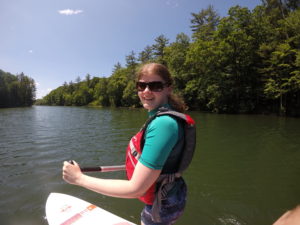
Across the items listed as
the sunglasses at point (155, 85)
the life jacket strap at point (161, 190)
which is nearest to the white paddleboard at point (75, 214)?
the life jacket strap at point (161, 190)

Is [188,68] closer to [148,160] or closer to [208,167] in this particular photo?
[208,167]

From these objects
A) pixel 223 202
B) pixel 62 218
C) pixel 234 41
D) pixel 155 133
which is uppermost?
pixel 234 41

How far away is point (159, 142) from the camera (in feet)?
3.53

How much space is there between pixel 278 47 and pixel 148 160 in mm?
26641

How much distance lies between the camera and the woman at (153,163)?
1.08 metres

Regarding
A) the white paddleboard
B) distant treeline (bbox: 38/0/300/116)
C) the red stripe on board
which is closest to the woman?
the white paddleboard

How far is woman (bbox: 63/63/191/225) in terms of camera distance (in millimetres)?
1084

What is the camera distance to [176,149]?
4.10ft

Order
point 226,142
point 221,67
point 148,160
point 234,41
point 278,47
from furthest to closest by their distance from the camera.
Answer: point 221,67 < point 234,41 < point 278,47 < point 226,142 < point 148,160

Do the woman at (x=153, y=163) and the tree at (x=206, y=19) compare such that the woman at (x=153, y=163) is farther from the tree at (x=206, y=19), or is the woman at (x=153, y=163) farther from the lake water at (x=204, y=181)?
the tree at (x=206, y=19)

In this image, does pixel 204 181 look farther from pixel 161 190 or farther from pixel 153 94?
pixel 153 94

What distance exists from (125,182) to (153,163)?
9.3 inches

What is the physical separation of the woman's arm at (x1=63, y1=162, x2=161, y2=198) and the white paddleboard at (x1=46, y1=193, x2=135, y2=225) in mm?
1558

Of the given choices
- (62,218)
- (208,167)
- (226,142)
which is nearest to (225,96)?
(226,142)
